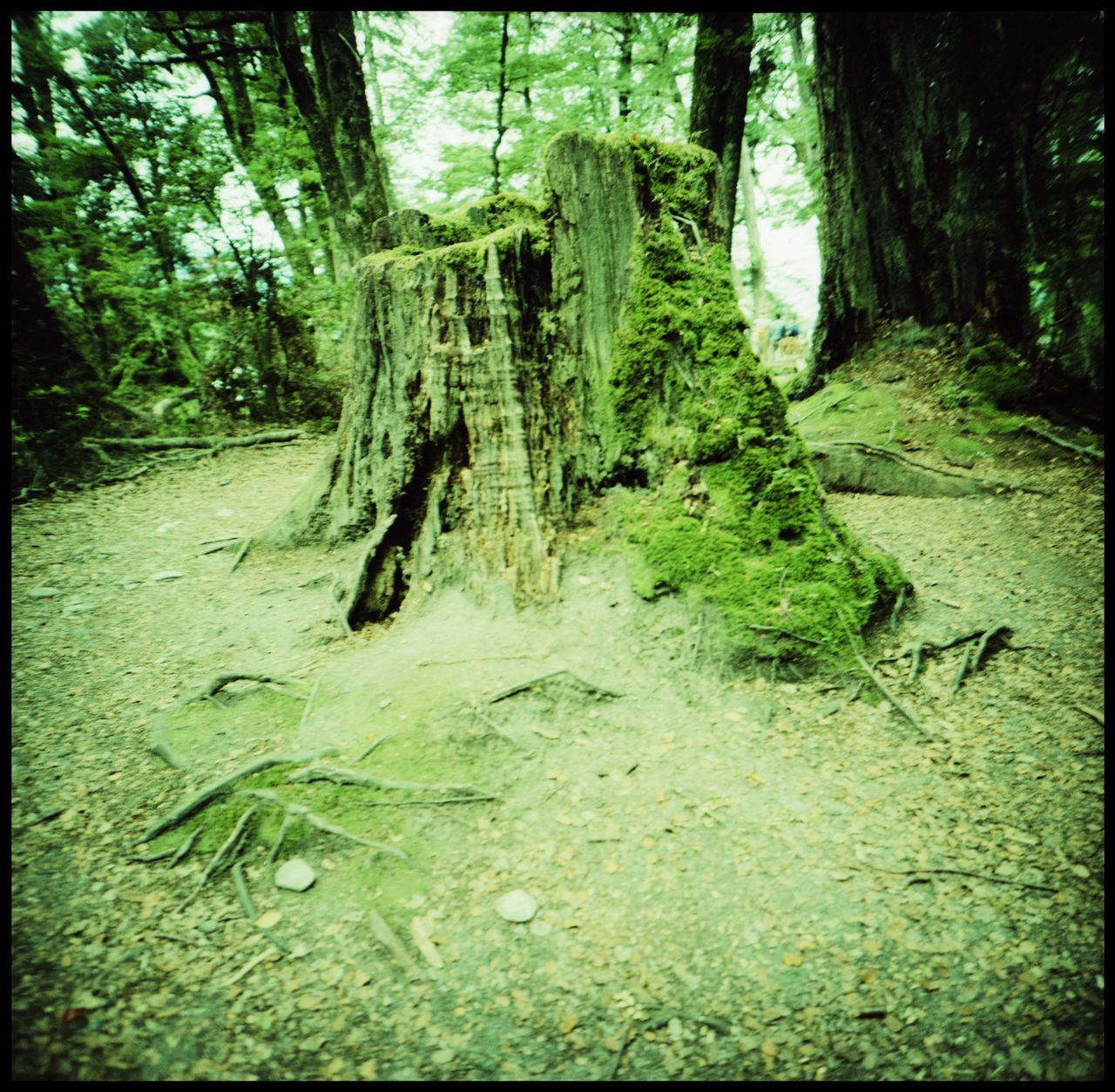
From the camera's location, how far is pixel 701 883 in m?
2.62

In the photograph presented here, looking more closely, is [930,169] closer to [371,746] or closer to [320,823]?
[371,746]

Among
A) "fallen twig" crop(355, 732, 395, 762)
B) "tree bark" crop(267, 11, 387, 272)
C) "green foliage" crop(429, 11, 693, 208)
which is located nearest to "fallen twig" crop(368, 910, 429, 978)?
"fallen twig" crop(355, 732, 395, 762)

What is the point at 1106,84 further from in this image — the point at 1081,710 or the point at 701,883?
the point at 701,883

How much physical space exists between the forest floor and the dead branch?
80 mm

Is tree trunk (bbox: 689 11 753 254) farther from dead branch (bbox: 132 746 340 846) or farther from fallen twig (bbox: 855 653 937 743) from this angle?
dead branch (bbox: 132 746 340 846)

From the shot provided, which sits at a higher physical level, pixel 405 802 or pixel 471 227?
pixel 471 227

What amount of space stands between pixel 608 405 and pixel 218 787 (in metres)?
3.16

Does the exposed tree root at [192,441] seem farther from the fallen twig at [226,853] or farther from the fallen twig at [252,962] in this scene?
the fallen twig at [252,962]

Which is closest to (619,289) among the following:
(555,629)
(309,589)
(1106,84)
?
(555,629)

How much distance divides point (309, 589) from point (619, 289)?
→ 3.24m

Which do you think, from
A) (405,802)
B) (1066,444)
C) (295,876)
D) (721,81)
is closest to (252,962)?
(295,876)

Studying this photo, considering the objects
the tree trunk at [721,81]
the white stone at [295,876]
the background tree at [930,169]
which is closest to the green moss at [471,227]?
the white stone at [295,876]

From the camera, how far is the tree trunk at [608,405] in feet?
12.2

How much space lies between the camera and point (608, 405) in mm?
3984
